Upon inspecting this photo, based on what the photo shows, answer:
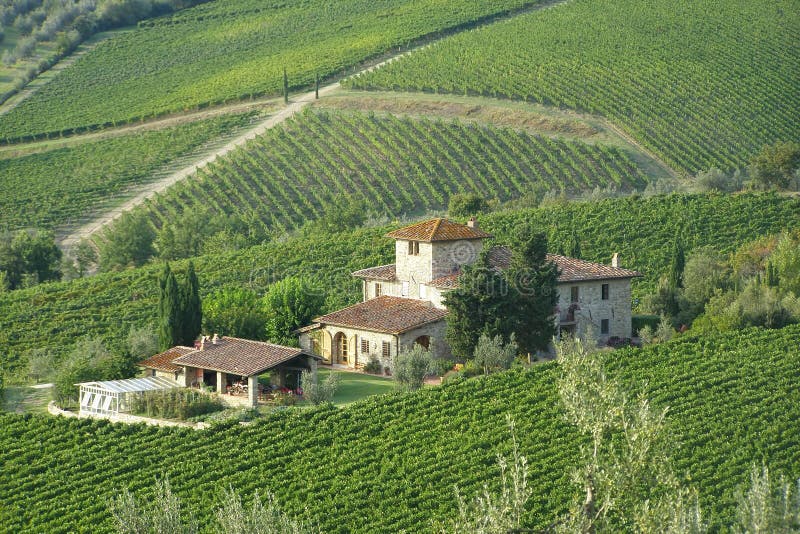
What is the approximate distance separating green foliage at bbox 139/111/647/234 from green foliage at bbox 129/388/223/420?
30972mm

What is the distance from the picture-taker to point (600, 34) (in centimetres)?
9744

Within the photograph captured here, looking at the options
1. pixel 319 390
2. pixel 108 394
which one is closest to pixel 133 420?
pixel 108 394

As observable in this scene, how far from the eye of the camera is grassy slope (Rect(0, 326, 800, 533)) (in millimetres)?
32875

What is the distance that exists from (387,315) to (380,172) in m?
33.8

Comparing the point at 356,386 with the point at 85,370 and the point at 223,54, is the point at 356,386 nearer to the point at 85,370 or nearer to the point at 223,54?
→ the point at 85,370

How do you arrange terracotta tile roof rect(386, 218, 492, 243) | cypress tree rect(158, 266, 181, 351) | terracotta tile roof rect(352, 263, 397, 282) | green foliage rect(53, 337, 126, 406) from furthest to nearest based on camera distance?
terracotta tile roof rect(352, 263, 397, 282) < terracotta tile roof rect(386, 218, 492, 243) < cypress tree rect(158, 266, 181, 351) < green foliage rect(53, 337, 126, 406)

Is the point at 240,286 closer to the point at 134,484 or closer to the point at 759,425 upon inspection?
the point at 134,484

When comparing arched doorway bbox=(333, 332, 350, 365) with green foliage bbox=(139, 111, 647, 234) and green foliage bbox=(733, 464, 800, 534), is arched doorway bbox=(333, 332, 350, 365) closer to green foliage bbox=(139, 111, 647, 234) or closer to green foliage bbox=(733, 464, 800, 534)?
green foliage bbox=(139, 111, 647, 234)

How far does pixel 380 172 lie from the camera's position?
3130 inches

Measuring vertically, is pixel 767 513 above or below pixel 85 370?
above

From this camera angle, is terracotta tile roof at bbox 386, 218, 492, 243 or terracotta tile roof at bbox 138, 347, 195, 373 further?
terracotta tile roof at bbox 386, 218, 492, 243

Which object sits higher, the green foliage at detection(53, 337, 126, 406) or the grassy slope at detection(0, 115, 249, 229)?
the grassy slope at detection(0, 115, 249, 229)

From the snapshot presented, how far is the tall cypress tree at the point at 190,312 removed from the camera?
46.4m

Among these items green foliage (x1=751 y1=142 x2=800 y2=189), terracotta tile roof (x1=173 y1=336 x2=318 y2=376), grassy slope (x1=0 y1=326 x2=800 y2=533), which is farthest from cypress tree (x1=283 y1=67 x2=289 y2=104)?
grassy slope (x1=0 y1=326 x2=800 y2=533)
